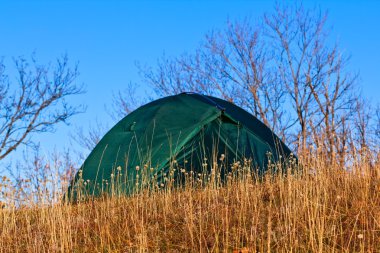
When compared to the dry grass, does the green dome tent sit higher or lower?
higher

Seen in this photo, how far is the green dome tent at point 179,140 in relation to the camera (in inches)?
354

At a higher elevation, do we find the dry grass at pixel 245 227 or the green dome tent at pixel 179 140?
the green dome tent at pixel 179 140

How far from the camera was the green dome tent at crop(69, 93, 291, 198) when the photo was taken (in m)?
8.98

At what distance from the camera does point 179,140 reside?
902cm

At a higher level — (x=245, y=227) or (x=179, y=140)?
(x=179, y=140)

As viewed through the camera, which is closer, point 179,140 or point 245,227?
point 245,227

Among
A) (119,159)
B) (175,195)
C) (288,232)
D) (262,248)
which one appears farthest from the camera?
(119,159)

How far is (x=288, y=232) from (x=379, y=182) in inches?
75.1

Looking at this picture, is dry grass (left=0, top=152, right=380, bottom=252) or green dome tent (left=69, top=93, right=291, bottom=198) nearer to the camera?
dry grass (left=0, top=152, right=380, bottom=252)

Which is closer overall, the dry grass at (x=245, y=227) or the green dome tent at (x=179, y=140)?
the dry grass at (x=245, y=227)

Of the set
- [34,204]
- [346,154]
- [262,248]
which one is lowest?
[262,248]

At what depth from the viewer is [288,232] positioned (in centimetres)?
475

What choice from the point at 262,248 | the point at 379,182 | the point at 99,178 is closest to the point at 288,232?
the point at 262,248

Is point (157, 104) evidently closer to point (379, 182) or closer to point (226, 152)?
point (226, 152)
